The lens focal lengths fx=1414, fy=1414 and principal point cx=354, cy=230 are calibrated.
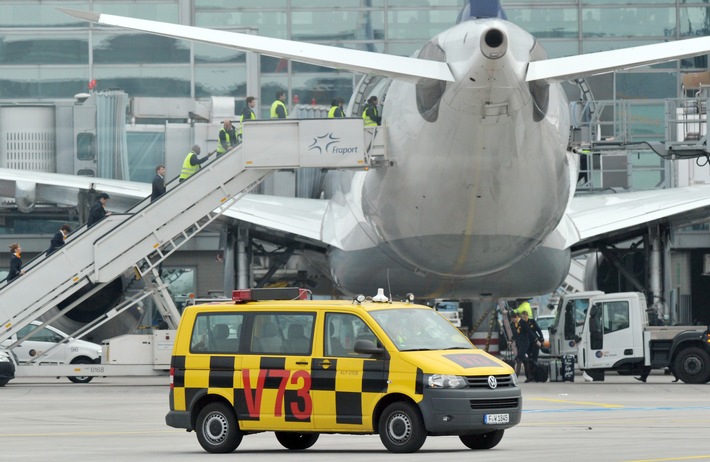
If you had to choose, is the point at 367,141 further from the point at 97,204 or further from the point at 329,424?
the point at 329,424

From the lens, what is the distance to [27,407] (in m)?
23.3

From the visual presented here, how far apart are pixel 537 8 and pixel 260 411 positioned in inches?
1537

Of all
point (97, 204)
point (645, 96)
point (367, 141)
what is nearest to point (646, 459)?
point (367, 141)

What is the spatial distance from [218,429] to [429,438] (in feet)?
9.57

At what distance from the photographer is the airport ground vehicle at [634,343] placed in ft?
92.9

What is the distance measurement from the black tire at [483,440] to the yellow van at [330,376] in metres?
0.01

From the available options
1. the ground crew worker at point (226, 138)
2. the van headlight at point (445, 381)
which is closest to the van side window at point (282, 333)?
the van headlight at point (445, 381)

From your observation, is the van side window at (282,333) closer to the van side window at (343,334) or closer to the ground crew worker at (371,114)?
the van side window at (343,334)

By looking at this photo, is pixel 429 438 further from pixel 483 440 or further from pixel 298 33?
pixel 298 33

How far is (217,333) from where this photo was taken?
1595cm

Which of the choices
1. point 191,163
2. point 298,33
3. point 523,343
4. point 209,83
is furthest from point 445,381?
point 298,33

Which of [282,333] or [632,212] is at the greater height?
[632,212]

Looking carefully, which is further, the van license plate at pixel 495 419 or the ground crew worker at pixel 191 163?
the ground crew worker at pixel 191 163

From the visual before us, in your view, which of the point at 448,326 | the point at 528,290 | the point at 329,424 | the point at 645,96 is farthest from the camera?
the point at 645,96
